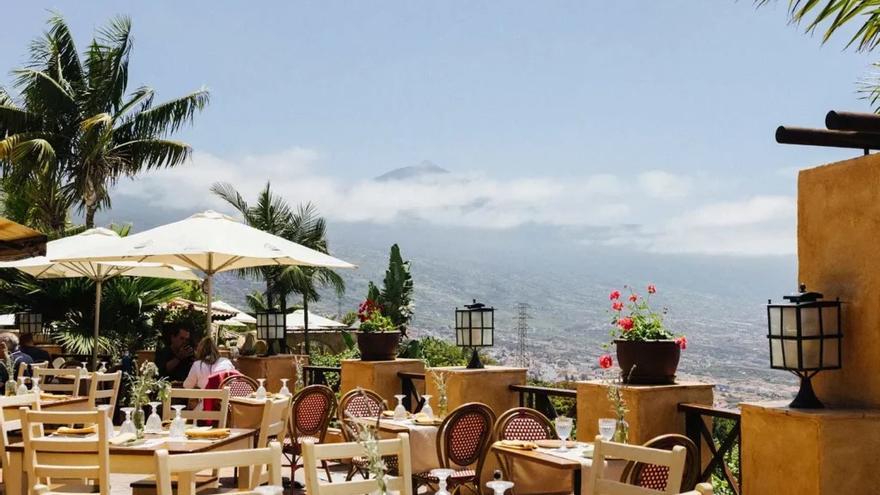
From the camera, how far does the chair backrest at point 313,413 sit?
8.34 metres

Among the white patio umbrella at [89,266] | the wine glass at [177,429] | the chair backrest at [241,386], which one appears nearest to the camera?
the wine glass at [177,429]

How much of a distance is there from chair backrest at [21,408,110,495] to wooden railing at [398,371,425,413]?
5.07m

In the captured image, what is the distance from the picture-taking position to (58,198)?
22.2 metres

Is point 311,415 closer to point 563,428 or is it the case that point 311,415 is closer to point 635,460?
point 563,428

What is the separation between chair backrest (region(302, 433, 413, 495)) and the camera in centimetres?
385

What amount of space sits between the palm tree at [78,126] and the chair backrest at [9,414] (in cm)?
1464

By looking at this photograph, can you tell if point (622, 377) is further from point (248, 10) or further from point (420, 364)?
point (248, 10)

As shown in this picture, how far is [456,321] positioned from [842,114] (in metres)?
5.30

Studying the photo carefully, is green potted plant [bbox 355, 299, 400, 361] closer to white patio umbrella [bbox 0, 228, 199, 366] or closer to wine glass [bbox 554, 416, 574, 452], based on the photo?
white patio umbrella [bbox 0, 228, 199, 366]

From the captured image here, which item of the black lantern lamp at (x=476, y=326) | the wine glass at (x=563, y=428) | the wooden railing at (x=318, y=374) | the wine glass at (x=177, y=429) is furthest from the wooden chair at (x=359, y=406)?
the wooden railing at (x=318, y=374)

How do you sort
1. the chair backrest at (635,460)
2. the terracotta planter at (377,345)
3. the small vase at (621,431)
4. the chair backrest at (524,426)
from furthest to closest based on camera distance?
the terracotta planter at (377,345) < the chair backrest at (524,426) < the small vase at (621,431) < the chair backrest at (635,460)

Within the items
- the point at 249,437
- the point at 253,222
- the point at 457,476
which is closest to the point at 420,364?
the point at 457,476

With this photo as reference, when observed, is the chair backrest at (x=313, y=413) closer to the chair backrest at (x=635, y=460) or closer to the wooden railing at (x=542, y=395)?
the wooden railing at (x=542, y=395)

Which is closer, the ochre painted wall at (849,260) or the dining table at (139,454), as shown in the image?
the ochre painted wall at (849,260)
